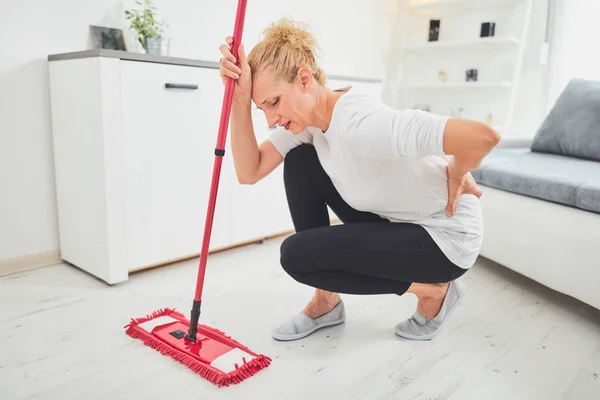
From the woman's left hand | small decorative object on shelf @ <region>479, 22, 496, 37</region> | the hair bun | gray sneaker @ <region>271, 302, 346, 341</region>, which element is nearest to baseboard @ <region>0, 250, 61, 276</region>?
gray sneaker @ <region>271, 302, 346, 341</region>

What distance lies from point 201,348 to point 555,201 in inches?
49.8

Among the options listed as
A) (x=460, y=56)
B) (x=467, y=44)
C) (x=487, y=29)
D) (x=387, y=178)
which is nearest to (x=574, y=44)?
(x=487, y=29)

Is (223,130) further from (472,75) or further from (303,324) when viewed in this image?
(472,75)

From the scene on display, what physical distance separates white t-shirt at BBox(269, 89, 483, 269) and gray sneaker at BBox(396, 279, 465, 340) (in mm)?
220

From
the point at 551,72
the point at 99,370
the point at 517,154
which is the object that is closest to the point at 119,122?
the point at 99,370

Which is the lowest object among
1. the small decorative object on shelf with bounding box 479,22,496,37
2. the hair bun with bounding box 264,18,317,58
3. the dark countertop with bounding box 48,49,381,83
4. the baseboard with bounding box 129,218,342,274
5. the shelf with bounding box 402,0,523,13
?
the baseboard with bounding box 129,218,342,274

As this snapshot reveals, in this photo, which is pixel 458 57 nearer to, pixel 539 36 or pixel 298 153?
pixel 539 36

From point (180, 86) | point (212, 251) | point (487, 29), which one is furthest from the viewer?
point (487, 29)

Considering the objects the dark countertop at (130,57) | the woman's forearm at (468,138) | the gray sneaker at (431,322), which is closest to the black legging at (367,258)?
the gray sneaker at (431,322)

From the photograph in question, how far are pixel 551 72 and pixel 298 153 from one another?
2.24 meters

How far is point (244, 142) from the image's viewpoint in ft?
4.43

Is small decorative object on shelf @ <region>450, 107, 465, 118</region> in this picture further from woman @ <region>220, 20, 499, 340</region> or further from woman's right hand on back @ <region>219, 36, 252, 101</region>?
woman's right hand on back @ <region>219, 36, 252, 101</region>

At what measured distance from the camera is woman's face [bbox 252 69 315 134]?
3.77 ft

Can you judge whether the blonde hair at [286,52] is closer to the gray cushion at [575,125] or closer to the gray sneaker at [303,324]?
the gray sneaker at [303,324]
